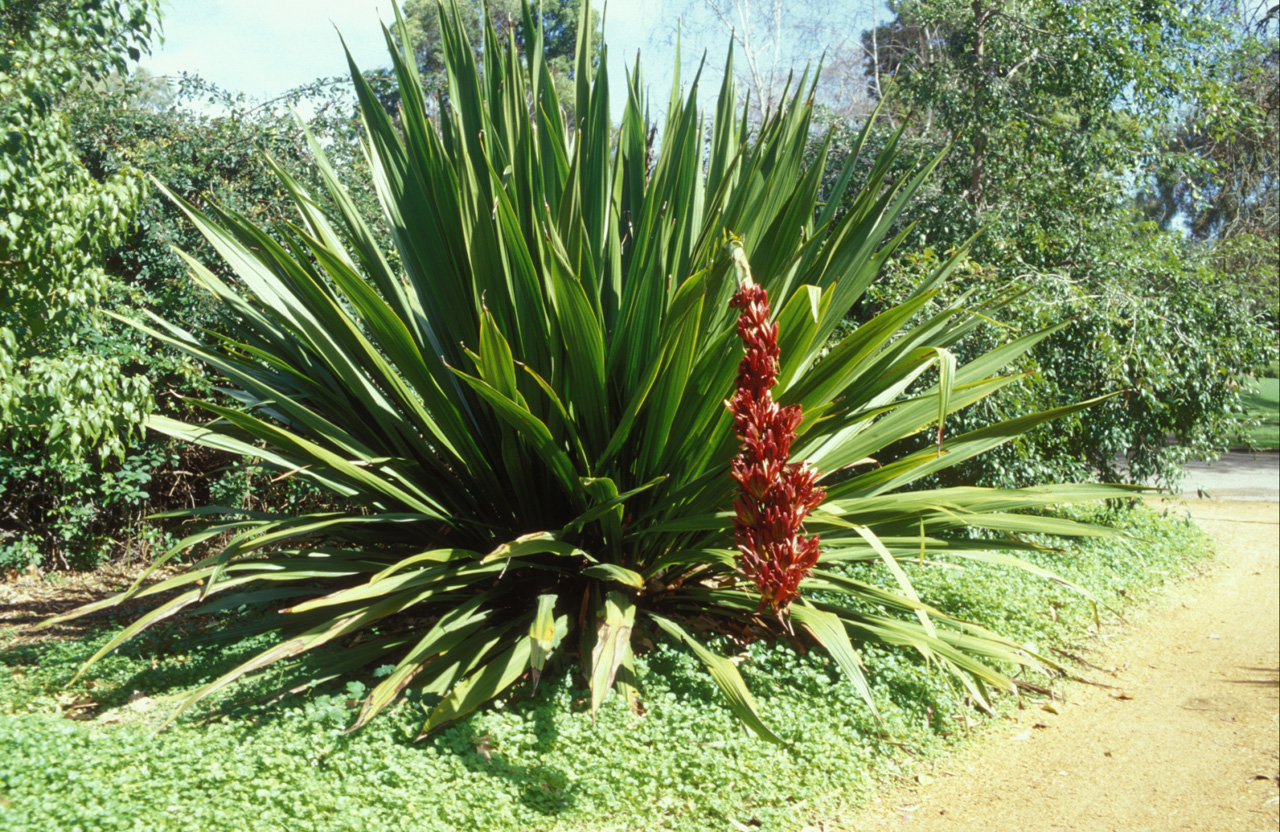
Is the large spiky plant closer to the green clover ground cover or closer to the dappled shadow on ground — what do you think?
the green clover ground cover

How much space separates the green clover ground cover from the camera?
2.72 m

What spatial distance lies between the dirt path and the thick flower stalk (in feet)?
3.26

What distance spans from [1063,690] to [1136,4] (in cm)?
663

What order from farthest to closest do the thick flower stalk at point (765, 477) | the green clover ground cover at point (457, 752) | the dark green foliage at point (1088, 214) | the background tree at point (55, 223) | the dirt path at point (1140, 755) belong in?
the dark green foliage at point (1088, 214), the background tree at point (55, 223), the dirt path at point (1140, 755), the thick flower stalk at point (765, 477), the green clover ground cover at point (457, 752)

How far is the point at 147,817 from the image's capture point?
257 centimetres

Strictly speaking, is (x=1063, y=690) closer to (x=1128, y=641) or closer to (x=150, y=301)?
(x=1128, y=641)

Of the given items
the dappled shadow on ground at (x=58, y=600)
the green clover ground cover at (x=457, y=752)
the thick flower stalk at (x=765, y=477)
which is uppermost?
the thick flower stalk at (x=765, y=477)

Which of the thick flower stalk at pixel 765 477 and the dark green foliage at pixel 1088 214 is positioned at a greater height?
the dark green foliage at pixel 1088 214

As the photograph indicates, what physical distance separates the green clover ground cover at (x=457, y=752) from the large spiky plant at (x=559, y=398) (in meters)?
0.20

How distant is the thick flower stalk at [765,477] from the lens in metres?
2.84

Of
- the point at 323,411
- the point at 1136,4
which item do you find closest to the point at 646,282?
Answer: the point at 323,411

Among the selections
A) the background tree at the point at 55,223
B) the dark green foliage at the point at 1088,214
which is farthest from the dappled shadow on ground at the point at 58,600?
the dark green foliage at the point at 1088,214

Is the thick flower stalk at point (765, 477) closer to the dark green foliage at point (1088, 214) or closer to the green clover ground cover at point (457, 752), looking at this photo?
the green clover ground cover at point (457, 752)

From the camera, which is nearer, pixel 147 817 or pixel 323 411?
pixel 147 817
